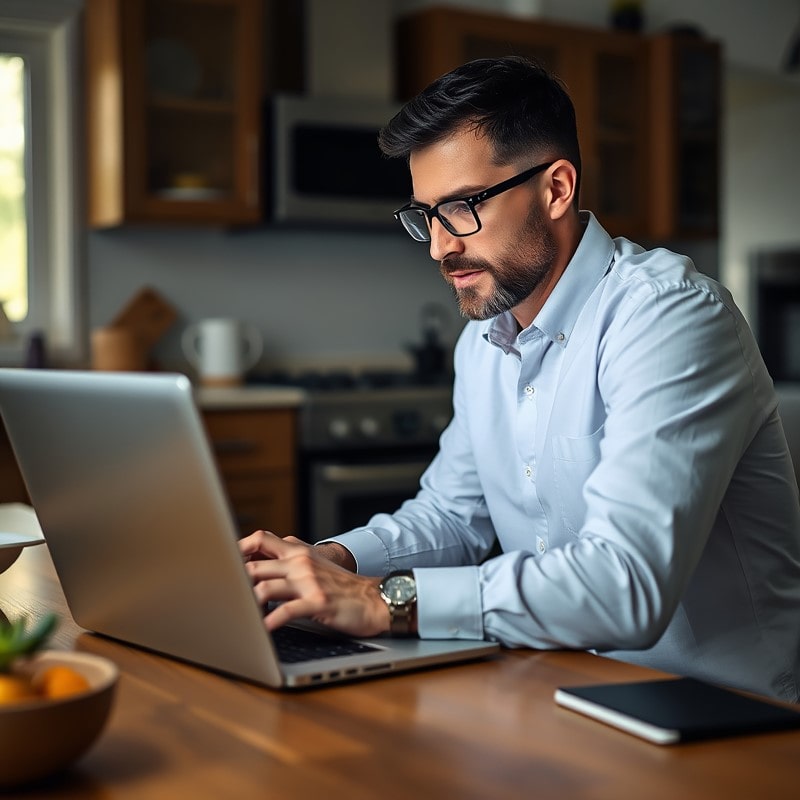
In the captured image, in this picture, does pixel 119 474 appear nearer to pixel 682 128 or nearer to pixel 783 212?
pixel 682 128

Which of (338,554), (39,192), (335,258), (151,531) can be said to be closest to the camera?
(151,531)

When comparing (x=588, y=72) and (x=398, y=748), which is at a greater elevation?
(x=588, y=72)

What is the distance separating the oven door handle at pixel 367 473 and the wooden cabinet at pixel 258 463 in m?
0.11

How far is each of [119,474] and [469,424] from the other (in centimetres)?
77

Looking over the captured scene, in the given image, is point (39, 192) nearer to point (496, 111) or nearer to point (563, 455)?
point (496, 111)

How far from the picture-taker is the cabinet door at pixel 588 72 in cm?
415

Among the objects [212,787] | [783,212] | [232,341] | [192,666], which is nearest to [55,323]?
[232,341]

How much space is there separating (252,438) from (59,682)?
2.79 m

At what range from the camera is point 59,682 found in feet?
2.55

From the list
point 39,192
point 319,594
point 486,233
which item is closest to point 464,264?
point 486,233

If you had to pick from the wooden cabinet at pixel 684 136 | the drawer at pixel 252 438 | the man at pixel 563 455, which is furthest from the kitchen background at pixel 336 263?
the man at pixel 563 455

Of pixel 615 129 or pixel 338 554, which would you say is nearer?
pixel 338 554

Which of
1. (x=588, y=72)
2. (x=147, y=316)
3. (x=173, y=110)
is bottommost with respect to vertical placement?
(x=147, y=316)

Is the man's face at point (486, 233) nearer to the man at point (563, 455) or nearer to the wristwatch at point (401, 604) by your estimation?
the man at point (563, 455)
